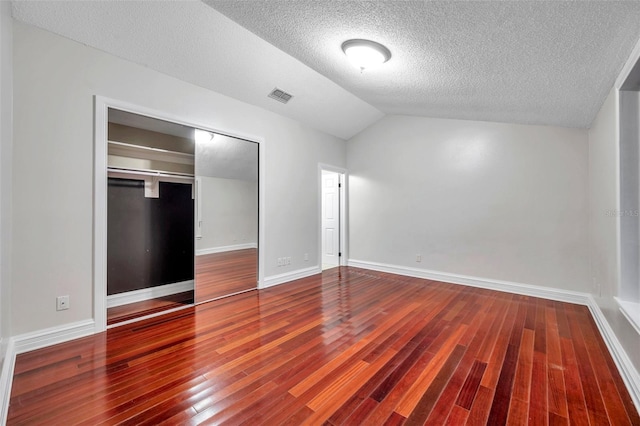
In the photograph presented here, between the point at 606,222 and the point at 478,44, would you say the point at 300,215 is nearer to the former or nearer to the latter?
the point at 478,44

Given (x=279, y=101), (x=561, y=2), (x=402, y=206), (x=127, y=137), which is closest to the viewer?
(x=561, y=2)

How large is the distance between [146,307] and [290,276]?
2.05 meters

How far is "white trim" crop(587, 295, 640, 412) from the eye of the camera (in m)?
1.77

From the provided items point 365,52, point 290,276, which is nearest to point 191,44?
point 365,52

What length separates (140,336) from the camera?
262 centimetres

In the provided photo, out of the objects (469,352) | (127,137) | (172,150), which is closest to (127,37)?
(127,137)

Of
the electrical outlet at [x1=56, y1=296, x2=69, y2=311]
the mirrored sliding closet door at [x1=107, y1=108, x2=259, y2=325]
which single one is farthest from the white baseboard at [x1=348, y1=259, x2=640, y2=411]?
the electrical outlet at [x1=56, y1=296, x2=69, y2=311]

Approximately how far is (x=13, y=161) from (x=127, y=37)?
4.73ft

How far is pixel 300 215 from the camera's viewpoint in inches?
193

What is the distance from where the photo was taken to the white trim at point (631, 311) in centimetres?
182

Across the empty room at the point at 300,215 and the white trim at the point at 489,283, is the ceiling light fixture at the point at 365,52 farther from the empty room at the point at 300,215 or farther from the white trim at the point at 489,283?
the white trim at the point at 489,283

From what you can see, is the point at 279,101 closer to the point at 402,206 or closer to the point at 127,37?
the point at 127,37

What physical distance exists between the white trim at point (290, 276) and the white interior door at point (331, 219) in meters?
0.80

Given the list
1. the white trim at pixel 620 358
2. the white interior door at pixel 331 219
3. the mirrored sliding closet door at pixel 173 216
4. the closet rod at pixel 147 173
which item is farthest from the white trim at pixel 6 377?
the white interior door at pixel 331 219
